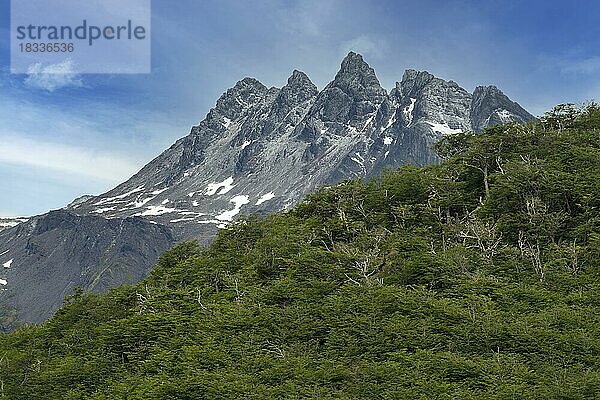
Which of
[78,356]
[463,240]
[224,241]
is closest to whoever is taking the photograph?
[78,356]

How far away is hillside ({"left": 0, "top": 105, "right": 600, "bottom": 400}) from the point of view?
3234cm

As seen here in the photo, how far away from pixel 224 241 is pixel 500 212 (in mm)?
27799

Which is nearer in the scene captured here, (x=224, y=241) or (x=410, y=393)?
(x=410, y=393)

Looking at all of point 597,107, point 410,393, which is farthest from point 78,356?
point 597,107

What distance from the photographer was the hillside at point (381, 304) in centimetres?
3234

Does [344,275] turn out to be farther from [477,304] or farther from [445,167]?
[445,167]

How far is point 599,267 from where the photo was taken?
40.5 meters

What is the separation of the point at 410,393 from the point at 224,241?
34912mm

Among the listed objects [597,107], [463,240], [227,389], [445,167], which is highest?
[597,107]

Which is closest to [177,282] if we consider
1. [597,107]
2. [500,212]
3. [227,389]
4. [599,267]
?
[227,389]

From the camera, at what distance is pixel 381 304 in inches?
1531

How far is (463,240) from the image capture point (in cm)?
5038

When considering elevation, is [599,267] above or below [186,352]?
above

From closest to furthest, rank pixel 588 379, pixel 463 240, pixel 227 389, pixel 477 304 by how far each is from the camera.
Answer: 1. pixel 588 379
2. pixel 227 389
3. pixel 477 304
4. pixel 463 240
